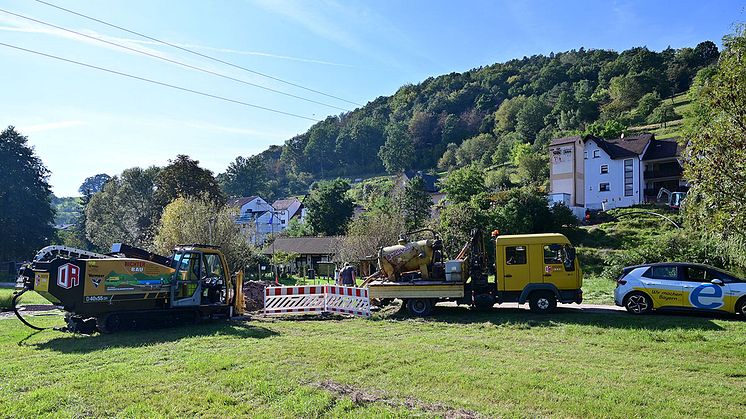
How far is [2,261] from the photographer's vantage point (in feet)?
174

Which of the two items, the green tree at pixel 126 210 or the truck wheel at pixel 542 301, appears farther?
the green tree at pixel 126 210

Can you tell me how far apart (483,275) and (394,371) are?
8.71m

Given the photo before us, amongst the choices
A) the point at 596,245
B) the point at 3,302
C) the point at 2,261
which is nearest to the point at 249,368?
the point at 3,302

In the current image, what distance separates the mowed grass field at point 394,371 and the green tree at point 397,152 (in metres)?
98.0

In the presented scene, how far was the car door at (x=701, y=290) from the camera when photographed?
14.1 m

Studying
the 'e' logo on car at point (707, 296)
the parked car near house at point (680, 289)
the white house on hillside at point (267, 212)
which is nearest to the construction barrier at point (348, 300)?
the parked car near house at point (680, 289)

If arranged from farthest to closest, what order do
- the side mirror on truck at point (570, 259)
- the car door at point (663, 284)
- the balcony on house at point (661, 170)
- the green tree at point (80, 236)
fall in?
the green tree at point (80, 236) < the balcony on house at point (661, 170) < the side mirror on truck at point (570, 259) < the car door at point (663, 284)

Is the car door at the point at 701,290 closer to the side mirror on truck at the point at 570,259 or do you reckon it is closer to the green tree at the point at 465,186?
the side mirror on truck at the point at 570,259

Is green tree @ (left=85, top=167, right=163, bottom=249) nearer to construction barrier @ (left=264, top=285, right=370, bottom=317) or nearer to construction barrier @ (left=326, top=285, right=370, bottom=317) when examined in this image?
construction barrier @ (left=264, top=285, right=370, bottom=317)

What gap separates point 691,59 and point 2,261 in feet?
357

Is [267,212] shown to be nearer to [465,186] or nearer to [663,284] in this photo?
[465,186]

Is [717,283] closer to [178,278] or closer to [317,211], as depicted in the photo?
[178,278]

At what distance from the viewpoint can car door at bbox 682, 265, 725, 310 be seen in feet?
46.3

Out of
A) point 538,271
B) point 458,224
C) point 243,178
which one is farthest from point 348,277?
point 243,178
